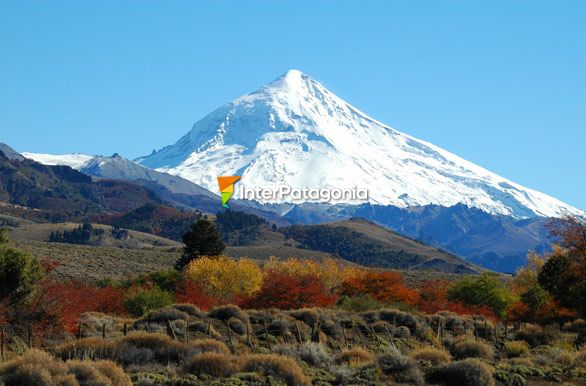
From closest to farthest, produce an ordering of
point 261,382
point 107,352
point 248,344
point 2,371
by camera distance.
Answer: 1. point 2,371
2. point 261,382
3. point 107,352
4. point 248,344

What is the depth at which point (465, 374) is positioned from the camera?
23.5m

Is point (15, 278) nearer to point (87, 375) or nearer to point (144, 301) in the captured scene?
point (144, 301)

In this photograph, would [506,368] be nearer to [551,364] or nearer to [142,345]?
[551,364]

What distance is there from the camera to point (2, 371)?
19234 millimetres

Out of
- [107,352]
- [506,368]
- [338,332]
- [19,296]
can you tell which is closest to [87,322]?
[19,296]

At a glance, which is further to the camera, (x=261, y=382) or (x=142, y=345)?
(x=142, y=345)

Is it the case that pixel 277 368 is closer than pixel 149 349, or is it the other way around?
pixel 277 368

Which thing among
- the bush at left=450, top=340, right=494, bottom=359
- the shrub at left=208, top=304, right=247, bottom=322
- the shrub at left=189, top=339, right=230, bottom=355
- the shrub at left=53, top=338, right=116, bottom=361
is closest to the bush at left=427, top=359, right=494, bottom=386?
the shrub at left=189, top=339, right=230, bottom=355

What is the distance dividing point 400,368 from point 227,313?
662 inches

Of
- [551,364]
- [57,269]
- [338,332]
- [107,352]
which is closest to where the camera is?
[107,352]

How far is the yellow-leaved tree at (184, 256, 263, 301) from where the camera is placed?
7244 centimetres

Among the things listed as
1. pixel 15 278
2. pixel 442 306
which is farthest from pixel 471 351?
pixel 442 306

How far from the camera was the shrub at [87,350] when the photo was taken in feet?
80.9

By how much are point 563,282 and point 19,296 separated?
3137 centimetres
